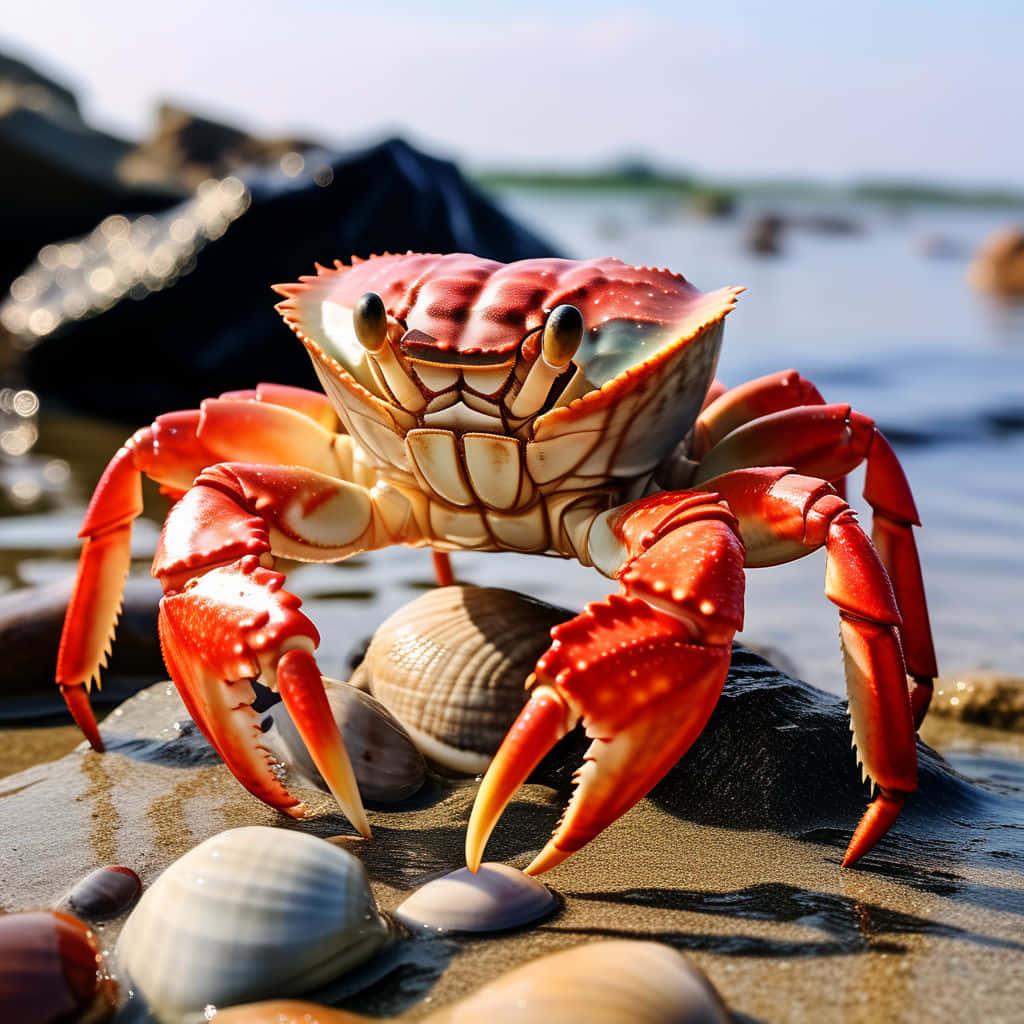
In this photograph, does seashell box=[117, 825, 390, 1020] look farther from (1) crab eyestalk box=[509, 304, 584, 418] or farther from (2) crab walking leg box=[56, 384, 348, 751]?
(2) crab walking leg box=[56, 384, 348, 751]

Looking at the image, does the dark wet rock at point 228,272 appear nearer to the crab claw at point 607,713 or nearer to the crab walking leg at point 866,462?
the crab walking leg at point 866,462

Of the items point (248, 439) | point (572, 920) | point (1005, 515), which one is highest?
point (248, 439)

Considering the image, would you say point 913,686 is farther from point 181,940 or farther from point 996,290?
point 996,290

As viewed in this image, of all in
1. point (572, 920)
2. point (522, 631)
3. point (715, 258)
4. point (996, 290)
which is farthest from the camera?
point (715, 258)

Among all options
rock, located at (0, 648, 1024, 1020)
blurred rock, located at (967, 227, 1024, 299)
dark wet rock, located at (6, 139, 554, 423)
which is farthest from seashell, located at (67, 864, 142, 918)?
blurred rock, located at (967, 227, 1024, 299)

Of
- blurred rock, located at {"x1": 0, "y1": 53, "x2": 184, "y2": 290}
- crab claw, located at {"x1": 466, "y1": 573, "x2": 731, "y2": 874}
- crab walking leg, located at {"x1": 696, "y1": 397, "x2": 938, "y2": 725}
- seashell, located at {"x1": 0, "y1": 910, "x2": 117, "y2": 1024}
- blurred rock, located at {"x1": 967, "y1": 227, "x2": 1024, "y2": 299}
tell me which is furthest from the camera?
blurred rock, located at {"x1": 967, "y1": 227, "x2": 1024, "y2": 299}

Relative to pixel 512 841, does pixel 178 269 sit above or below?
above

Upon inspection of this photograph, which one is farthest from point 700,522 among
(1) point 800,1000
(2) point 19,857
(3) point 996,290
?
(3) point 996,290
